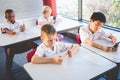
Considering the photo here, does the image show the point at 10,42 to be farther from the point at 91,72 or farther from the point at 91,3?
the point at 91,3

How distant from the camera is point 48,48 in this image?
1.57 meters

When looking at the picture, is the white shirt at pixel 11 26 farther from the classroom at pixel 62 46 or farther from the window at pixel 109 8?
the window at pixel 109 8

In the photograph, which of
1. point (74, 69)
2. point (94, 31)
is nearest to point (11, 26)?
point (94, 31)

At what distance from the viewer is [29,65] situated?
1.41 m

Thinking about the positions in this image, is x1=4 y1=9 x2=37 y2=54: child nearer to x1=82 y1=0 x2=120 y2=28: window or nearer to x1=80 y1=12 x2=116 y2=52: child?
x1=80 y1=12 x2=116 y2=52: child

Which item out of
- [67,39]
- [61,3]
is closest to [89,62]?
[67,39]

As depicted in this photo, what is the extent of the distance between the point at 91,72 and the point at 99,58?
11.0 inches

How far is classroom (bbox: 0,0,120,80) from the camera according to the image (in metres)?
1.32

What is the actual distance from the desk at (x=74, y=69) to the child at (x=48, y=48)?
0.16 ft

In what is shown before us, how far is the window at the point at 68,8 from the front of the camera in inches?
148

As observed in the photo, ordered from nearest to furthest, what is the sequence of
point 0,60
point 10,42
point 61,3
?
point 10,42
point 0,60
point 61,3

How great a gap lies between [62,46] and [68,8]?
248cm

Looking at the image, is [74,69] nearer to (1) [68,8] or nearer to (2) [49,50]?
(2) [49,50]

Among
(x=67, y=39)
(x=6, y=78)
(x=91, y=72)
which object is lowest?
(x=6, y=78)
